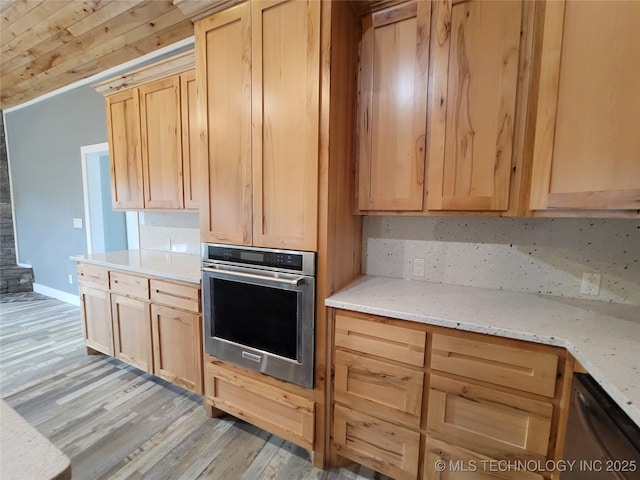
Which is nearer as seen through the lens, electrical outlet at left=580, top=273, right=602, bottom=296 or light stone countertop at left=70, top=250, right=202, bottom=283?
electrical outlet at left=580, top=273, right=602, bottom=296

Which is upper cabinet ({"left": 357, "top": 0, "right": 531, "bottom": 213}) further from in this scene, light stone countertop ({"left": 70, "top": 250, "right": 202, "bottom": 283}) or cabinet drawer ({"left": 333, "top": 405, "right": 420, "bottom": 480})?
light stone countertop ({"left": 70, "top": 250, "right": 202, "bottom": 283})

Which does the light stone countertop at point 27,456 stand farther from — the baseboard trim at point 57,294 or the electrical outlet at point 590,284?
the baseboard trim at point 57,294

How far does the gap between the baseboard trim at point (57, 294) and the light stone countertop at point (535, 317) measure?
4.41 m

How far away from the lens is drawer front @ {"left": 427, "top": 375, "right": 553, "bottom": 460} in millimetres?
1125

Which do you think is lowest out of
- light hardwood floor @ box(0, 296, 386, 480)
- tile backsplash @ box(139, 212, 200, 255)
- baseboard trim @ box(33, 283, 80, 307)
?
light hardwood floor @ box(0, 296, 386, 480)

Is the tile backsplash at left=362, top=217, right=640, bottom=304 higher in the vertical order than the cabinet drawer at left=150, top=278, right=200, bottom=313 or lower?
higher

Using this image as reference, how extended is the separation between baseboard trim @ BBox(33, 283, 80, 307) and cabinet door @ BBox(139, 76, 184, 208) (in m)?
2.80

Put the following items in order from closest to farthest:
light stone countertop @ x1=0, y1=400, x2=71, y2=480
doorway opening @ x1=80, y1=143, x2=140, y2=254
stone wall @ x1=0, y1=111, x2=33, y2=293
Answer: light stone countertop @ x1=0, y1=400, x2=71, y2=480 → doorway opening @ x1=80, y1=143, x2=140, y2=254 → stone wall @ x1=0, y1=111, x2=33, y2=293

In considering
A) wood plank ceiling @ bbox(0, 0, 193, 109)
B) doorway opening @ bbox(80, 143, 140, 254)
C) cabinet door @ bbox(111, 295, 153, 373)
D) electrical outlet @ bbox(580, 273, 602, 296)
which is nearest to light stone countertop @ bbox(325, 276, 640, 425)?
electrical outlet @ bbox(580, 273, 602, 296)

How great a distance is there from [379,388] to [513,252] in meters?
1.06

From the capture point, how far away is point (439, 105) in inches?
56.9

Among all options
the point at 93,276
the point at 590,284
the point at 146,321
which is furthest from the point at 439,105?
the point at 93,276

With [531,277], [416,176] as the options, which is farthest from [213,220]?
[531,277]

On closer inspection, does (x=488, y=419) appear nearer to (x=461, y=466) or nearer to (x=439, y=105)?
(x=461, y=466)
